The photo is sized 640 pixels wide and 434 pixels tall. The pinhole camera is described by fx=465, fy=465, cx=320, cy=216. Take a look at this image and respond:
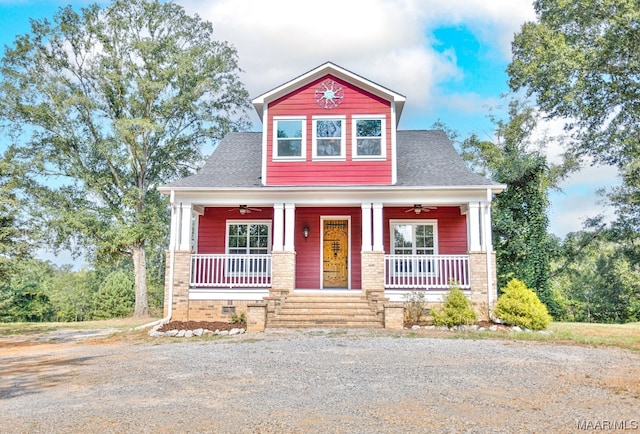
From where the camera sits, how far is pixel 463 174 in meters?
13.9

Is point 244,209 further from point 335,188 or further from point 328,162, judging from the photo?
point 335,188

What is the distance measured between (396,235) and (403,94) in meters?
4.48

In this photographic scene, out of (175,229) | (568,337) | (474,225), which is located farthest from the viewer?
(175,229)

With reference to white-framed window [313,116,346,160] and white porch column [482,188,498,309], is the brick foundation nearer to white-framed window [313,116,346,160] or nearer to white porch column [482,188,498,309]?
white porch column [482,188,498,309]

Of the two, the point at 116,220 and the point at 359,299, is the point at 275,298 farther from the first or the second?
the point at 116,220

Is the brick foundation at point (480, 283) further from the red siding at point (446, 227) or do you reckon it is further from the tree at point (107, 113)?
the tree at point (107, 113)

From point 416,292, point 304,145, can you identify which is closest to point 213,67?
point 304,145

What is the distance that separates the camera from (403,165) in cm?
1496

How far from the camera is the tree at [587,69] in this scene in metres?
18.0

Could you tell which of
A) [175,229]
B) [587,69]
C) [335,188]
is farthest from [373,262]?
[587,69]

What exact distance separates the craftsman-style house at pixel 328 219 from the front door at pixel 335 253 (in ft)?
0.11

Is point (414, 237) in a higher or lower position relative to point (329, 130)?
lower

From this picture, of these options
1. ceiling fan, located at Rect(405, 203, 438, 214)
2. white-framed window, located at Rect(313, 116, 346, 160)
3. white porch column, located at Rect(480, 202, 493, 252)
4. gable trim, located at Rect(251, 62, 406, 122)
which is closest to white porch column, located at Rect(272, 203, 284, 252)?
white-framed window, located at Rect(313, 116, 346, 160)

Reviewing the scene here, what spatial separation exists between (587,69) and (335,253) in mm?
12600
